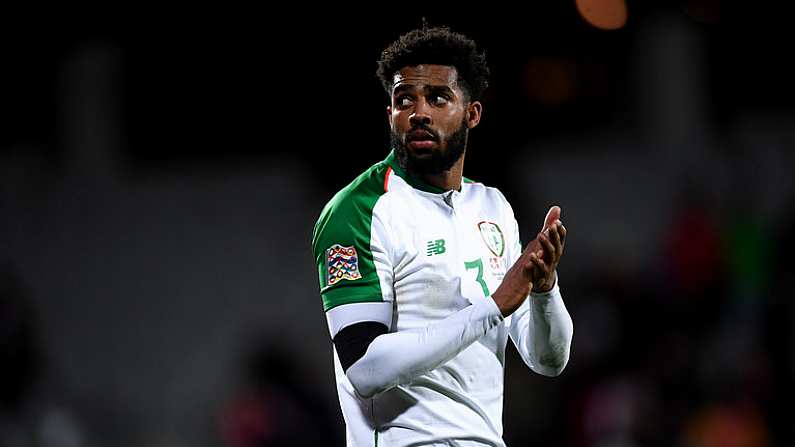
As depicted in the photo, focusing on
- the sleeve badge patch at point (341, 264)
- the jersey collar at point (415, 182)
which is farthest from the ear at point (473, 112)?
the sleeve badge patch at point (341, 264)

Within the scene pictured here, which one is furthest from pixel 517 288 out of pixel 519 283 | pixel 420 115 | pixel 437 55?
pixel 437 55

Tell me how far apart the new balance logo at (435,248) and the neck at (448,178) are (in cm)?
22

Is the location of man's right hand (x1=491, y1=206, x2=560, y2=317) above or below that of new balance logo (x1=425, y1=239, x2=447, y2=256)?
below

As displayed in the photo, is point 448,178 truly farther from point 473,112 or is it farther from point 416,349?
point 416,349

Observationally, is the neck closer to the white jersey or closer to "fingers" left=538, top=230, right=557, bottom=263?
the white jersey

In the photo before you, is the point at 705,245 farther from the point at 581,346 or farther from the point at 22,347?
the point at 22,347

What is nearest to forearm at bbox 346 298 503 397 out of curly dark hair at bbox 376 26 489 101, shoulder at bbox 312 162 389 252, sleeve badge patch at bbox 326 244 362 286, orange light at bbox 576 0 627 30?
sleeve badge patch at bbox 326 244 362 286

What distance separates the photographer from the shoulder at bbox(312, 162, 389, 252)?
3596mm

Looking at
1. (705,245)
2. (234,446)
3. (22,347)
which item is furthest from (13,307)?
(705,245)

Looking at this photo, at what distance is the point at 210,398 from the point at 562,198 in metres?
3.55

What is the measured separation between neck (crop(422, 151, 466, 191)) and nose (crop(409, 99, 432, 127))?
7.3 inches

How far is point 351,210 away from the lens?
11.9 ft

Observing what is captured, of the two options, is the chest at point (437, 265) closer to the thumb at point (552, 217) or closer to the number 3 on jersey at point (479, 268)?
the number 3 on jersey at point (479, 268)

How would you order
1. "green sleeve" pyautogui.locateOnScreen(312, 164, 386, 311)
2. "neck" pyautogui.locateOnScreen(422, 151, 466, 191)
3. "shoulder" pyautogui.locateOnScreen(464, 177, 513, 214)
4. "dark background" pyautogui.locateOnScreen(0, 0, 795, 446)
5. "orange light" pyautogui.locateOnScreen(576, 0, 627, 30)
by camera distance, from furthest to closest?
"orange light" pyautogui.locateOnScreen(576, 0, 627, 30) < "dark background" pyautogui.locateOnScreen(0, 0, 795, 446) < "shoulder" pyautogui.locateOnScreen(464, 177, 513, 214) < "neck" pyautogui.locateOnScreen(422, 151, 466, 191) < "green sleeve" pyautogui.locateOnScreen(312, 164, 386, 311)
